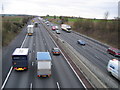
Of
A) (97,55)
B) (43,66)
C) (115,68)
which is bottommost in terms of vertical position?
(97,55)

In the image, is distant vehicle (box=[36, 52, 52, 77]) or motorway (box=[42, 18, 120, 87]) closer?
distant vehicle (box=[36, 52, 52, 77])

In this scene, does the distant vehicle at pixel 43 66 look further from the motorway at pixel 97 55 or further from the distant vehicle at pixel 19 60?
the motorway at pixel 97 55

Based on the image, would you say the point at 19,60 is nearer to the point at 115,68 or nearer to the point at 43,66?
the point at 43,66

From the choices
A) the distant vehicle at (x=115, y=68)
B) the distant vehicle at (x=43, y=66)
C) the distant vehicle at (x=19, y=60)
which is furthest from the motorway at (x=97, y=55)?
the distant vehicle at (x=19, y=60)

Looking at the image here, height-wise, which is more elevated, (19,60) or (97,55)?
(19,60)

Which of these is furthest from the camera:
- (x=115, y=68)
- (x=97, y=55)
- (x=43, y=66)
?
(x=97, y=55)

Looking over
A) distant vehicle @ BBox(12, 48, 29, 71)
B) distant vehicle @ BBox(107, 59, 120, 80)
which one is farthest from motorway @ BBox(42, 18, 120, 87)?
distant vehicle @ BBox(12, 48, 29, 71)

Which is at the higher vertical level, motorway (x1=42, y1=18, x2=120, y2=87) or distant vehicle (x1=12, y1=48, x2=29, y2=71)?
distant vehicle (x1=12, y1=48, x2=29, y2=71)

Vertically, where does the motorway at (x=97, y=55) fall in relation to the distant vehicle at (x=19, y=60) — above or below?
below

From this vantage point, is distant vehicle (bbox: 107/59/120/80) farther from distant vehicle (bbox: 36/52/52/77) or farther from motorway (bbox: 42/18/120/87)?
distant vehicle (bbox: 36/52/52/77)

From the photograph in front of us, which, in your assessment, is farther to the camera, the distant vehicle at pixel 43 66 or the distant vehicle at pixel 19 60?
the distant vehicle at pixel 19 60

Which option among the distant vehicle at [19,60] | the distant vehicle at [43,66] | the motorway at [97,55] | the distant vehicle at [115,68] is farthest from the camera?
the motorway at [97,55]

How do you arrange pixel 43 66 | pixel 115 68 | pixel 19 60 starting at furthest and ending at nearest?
pixel 19 60
pixel 115 68
pixel 43 66

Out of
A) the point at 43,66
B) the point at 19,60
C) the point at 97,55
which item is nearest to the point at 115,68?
the point at 43,66
